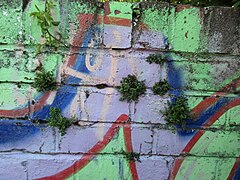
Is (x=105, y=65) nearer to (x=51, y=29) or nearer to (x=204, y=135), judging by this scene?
(x=51, y=29)

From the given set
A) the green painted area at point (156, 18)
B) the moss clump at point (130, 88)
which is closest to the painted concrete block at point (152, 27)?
the green painted area at point (156, 18)

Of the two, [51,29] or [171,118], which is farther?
[171,118]

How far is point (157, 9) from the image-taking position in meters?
1.93

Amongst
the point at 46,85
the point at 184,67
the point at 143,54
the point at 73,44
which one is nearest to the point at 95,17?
the point at 73,44

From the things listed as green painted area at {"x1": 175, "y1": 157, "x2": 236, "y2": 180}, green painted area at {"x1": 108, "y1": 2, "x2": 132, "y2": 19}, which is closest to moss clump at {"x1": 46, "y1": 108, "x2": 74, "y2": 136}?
green painted area at {"x1": 108, "y1": 2, "x2": 132, "y2": 19}

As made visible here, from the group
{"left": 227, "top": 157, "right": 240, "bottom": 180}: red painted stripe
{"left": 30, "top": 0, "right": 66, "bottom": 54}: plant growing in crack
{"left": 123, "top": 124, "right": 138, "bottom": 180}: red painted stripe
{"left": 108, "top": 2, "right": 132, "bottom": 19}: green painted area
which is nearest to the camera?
{"left": 30, "top": 0, "right": 66, "bottom": 54}: plant growing in crack

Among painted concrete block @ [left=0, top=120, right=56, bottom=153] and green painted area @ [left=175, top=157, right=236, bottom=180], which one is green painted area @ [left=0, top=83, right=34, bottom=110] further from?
green painted area @ [left=175, top=157, right=236, bottom=180]

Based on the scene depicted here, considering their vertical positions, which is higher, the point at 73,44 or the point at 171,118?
the point at 73,44

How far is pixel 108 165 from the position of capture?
78.8 inches

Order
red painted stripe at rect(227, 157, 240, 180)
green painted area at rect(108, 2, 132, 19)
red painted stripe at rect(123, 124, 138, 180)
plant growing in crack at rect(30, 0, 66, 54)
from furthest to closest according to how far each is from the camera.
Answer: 1. red painted stripe at rect(227, 157, 240, 180)
2. red painted stripe at rect(123, 124, 138, 180)
3. green painted area at rect(108, 2, 132, 19)
4. plant growing in crack at rect(30, 0, 66, 54)

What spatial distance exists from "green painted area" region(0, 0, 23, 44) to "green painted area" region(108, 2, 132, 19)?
1.64 feet

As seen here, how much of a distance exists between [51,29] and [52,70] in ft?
0.75

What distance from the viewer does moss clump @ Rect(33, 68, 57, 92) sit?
1.89 metres

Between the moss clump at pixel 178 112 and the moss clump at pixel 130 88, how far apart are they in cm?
20
